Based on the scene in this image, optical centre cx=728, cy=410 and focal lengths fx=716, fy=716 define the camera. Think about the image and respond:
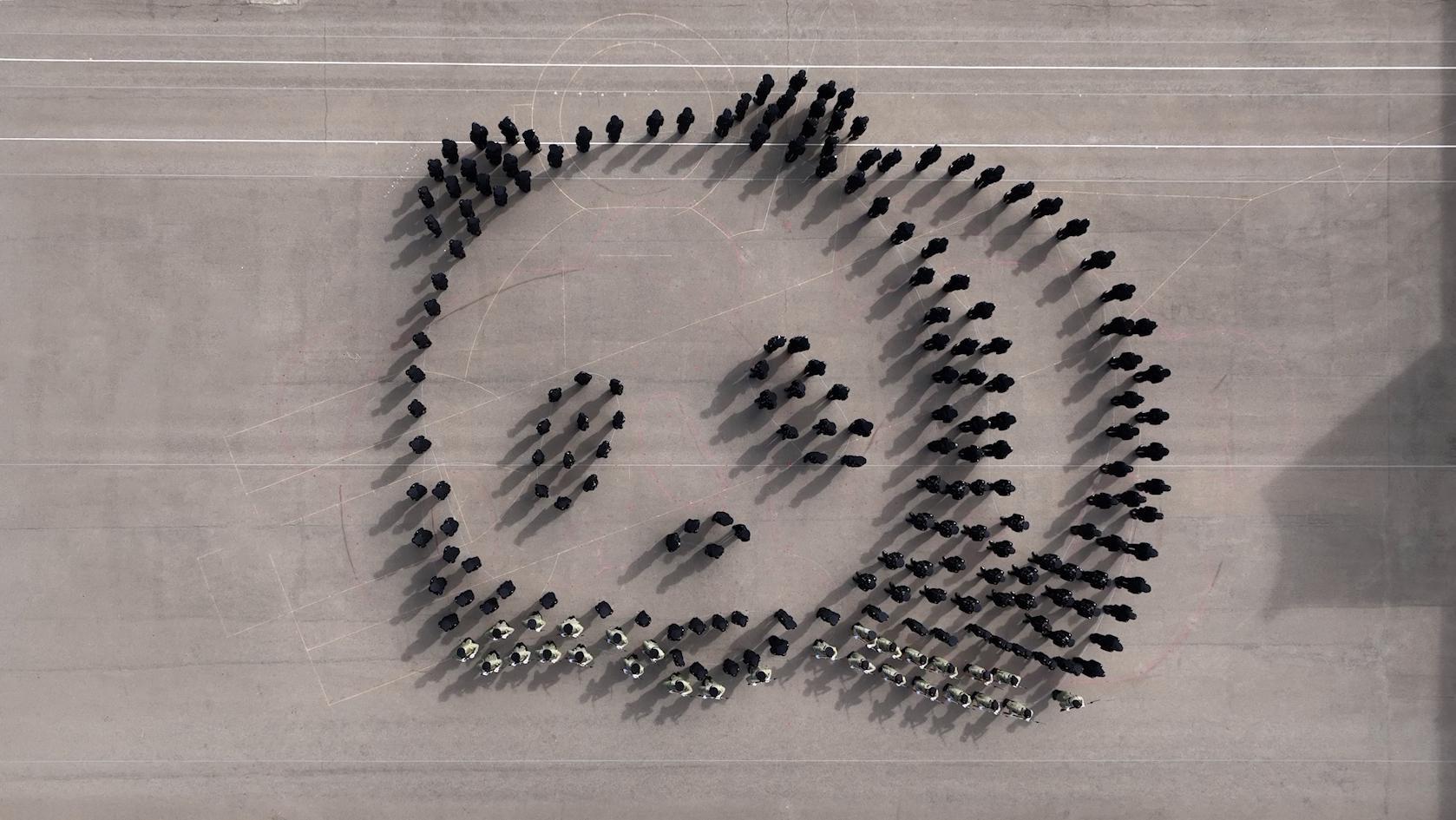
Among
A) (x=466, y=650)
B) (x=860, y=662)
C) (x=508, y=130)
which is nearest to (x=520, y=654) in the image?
(x=466, y=650)

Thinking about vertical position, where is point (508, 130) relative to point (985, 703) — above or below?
above

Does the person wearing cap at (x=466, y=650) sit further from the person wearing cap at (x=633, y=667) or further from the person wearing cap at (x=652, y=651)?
the person wearing cap at (x=652, y=651)

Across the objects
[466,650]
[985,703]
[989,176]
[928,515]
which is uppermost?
[989,176]

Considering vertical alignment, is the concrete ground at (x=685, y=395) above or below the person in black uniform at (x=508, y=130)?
below

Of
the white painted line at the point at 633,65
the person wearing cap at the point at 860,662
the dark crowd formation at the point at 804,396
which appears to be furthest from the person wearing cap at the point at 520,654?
the white painted line at the point at 633,65

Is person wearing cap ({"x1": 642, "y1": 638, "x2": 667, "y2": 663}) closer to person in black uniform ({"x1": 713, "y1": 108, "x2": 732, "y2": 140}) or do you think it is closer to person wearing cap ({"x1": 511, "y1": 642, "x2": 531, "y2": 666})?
person wearing cap ({"x1": 511, "y1": 642, "x2": 531, "y2": 666})

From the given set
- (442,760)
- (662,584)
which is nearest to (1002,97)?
(662,584)

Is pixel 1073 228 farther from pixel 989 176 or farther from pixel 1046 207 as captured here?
pixel 989 176
